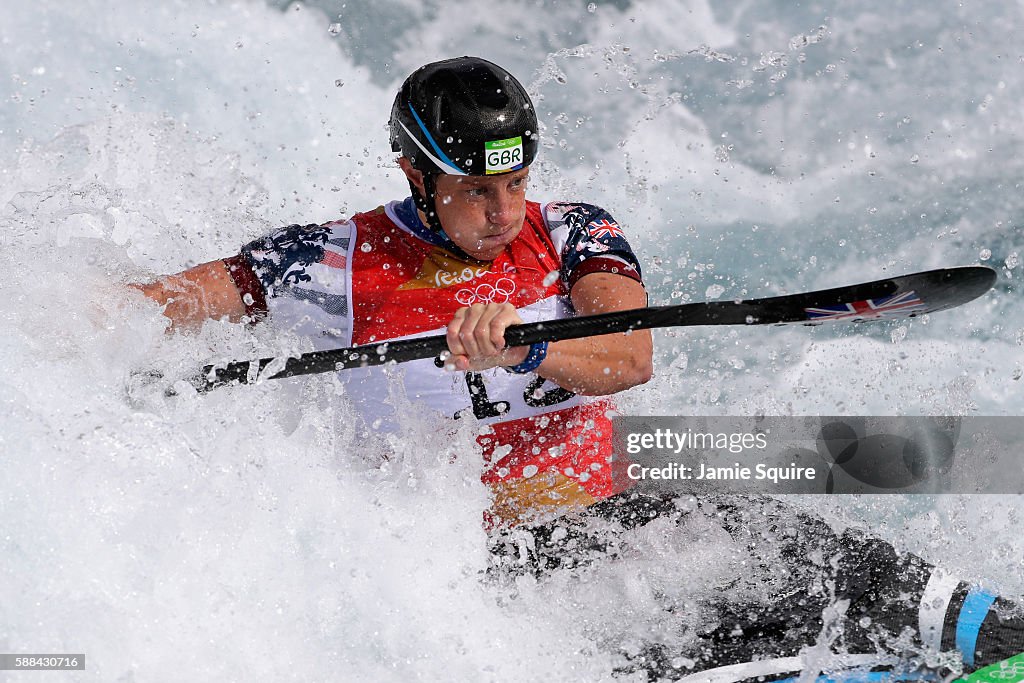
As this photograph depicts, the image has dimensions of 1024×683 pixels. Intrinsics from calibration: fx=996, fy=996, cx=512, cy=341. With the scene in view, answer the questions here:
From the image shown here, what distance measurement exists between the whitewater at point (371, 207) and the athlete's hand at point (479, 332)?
47cm

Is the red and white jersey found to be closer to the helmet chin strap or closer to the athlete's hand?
the helmet chin strap

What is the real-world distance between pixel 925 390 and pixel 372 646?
2658 mm

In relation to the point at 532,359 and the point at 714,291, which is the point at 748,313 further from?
the point at 714,291

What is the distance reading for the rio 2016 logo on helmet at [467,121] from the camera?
1.99m

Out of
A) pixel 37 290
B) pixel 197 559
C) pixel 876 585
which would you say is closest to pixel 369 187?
pixel 37 290

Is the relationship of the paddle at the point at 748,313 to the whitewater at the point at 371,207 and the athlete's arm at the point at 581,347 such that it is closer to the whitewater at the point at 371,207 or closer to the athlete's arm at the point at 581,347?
the athlete's arm at the point at 581,347

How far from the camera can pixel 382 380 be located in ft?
6.91

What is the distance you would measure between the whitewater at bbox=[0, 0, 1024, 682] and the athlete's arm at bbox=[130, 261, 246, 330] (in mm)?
33

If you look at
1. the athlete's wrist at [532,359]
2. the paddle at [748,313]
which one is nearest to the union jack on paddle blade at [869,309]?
the paddle at [748,313]

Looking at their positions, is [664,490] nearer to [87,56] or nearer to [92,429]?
[92,429]

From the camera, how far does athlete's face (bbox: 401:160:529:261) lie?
6.66ft

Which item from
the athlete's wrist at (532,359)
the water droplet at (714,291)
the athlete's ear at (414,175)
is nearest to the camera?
the athlete's wrist at (532,359)

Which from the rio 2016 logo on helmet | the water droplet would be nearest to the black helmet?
the rio 2016 logo on helmet

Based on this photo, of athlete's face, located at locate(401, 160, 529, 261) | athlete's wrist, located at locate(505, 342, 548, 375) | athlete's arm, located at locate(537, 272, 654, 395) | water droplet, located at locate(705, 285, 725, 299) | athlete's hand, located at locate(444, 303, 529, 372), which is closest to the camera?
athlete's hand, located at locate(444, 303, 529, 372)
